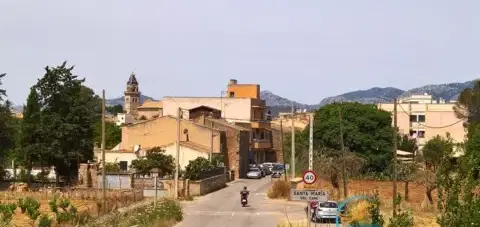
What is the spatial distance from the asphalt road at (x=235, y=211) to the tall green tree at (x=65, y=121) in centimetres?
1300

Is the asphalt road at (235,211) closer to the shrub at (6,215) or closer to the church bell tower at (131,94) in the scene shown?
the shrub at (6,215)

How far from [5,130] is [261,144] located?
3781cm

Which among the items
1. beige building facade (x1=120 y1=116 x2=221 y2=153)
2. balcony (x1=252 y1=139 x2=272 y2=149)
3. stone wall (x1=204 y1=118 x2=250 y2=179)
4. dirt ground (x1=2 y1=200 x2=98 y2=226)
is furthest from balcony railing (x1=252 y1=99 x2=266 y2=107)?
dirt ground (x1=2 y1=200 x2=98 y2=226)

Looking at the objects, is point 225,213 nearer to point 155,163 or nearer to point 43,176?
point 155,163

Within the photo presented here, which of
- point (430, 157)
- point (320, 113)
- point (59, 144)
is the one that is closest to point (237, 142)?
point (320, 113)

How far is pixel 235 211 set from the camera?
139 ft

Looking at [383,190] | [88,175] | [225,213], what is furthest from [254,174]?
[225,213]

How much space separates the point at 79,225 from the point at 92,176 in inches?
1095

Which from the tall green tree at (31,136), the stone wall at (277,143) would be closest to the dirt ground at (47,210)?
the tall green tree at (31,136)

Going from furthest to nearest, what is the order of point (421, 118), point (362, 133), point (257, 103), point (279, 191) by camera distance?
point (421, 118) < point (257, 103) < point (362, 133) < point (279, 191)

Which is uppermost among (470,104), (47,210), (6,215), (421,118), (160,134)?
(470,104)

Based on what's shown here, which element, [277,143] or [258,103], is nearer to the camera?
[258,103]

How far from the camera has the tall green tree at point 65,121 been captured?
60.5 metres

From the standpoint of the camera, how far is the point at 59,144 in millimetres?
Answer: 60438
